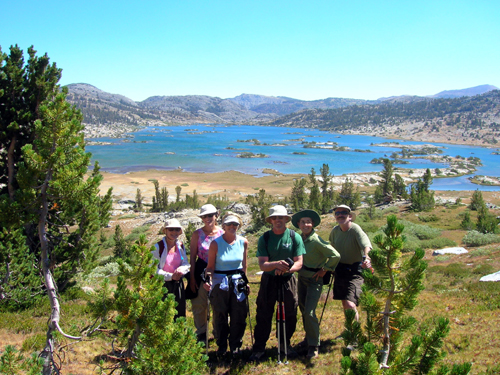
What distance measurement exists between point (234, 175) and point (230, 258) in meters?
65.8

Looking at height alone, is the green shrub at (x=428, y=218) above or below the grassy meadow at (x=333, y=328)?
below

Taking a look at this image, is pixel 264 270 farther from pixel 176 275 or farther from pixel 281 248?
pixel 176 275

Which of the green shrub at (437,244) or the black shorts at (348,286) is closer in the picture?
the black shorts at (348,286)

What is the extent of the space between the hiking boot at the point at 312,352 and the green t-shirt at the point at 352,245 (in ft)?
4.43

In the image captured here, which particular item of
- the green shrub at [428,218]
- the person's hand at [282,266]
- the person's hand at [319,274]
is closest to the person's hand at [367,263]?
the person's hand at [319,274]

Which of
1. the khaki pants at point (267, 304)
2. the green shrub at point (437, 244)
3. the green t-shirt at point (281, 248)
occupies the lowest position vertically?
the green shrub at point (437, 244)

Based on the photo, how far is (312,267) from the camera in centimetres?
496

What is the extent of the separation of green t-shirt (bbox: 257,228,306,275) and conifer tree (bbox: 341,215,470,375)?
79.8 inches

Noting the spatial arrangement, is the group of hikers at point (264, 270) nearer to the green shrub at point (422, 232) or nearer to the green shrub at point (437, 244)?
the green shrub at point (437, 244)

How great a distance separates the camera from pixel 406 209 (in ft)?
115

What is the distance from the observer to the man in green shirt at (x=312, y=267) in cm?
482

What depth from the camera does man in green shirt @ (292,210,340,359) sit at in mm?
4824

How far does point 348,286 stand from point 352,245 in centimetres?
64

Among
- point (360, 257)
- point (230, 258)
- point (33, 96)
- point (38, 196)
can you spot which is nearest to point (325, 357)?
point (360, 257)
